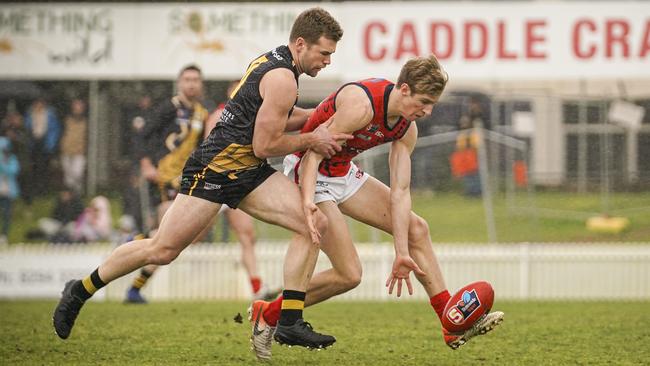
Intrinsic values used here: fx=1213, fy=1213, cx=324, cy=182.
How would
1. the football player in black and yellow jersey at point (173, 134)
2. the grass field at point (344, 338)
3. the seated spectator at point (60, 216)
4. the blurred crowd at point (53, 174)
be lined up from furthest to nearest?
1. the seated spectator at point (60, 216)
2. the blurred crowd at point (53, 174)
3. the football player in black and yellow jersey at point (173, 134)
4. the grass field at point (344, 338)

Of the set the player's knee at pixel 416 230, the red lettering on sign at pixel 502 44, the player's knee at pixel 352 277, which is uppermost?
the red lettering on sign at pixel 502 44

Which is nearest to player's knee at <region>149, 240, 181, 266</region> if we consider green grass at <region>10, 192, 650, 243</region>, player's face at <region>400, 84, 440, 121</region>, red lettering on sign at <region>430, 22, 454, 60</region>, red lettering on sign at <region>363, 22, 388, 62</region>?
player's face at <region>400, 84, 440, 121</region>

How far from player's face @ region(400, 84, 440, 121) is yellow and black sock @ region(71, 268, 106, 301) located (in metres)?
2.02

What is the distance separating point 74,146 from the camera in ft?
→ 53.5

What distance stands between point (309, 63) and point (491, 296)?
1.65 m

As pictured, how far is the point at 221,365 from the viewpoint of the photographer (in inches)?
265

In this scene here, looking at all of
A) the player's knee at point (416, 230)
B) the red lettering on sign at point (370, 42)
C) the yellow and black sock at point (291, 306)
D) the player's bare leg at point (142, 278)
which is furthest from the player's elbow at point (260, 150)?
the red lettering on sign at point (370, 42)

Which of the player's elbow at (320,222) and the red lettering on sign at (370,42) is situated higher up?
the red lettering on sign at (370,42)

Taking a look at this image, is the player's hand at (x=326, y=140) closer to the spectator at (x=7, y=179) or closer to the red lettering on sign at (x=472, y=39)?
the red lettering on sign at (x=472, y=39)

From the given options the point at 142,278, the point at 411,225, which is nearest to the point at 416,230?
the point at 411,225

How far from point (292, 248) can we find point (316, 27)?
48.5 inches

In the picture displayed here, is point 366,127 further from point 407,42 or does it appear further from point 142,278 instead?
point 407,42

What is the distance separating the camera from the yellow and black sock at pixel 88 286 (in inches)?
278

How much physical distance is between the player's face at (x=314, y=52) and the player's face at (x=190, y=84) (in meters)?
4.18
